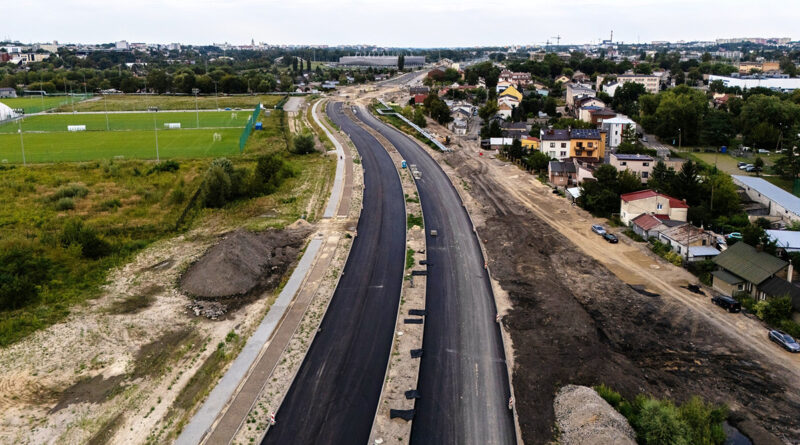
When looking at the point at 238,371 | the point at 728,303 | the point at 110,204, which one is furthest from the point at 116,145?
the point at 728,303

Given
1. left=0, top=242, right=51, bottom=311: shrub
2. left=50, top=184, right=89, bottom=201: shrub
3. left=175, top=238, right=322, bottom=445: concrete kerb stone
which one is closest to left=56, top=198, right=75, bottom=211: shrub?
left=50, top=184, right=89, bottom=201: shrub

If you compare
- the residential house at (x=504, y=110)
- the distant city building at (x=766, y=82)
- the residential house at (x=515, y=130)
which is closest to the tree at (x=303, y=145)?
the residential house at (x=515, y=130)

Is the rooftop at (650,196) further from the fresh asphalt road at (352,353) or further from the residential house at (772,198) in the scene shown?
the fresh asphalt road at (352,353)

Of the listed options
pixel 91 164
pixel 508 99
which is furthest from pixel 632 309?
pixel 508 99

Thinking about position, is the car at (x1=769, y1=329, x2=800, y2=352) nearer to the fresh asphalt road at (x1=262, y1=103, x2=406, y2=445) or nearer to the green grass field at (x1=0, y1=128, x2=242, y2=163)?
the fresh asphalt road at (x1=262, y1=103, x2=406, y2=445)

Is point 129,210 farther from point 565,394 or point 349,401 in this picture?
point 565,394
